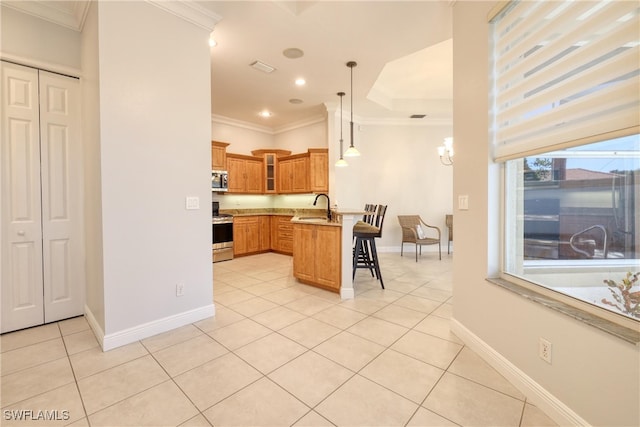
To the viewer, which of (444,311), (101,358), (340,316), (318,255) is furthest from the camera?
(318,255)

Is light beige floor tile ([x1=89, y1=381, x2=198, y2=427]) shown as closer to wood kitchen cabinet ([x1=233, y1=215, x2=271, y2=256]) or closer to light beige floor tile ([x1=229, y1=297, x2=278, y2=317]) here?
light beige floor tile ([x1=229, y1=297, x2=278, y2=317])

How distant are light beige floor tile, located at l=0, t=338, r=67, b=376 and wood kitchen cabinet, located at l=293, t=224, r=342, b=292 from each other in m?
2.49

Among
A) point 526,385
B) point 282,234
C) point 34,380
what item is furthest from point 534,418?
point 282,234

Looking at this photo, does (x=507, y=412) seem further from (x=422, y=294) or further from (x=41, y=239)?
(x=41, y=239)

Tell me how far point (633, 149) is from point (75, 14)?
14.3 ft

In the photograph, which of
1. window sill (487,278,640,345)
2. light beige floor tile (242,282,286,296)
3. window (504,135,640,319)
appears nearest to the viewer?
window sill (487,278,640,345)

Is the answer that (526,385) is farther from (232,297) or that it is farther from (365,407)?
(232,297)

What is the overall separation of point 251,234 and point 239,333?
382 centimetres

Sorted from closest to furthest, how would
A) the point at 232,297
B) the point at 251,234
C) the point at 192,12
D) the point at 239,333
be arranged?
the point at 239,333, the point at 192,12, the point at 232,297, the point at 251,234

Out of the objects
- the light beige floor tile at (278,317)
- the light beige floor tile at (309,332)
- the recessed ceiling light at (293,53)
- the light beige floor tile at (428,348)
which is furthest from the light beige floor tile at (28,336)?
the recessed ceiling light at (293,53)

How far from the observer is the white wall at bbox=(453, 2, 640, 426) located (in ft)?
4.00

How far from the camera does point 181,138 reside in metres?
2.54

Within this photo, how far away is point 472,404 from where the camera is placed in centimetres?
159

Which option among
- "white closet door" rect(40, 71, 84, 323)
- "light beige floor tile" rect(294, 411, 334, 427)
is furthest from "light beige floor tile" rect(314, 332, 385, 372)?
"white closet door" rect(40, 71, 84, 323)
